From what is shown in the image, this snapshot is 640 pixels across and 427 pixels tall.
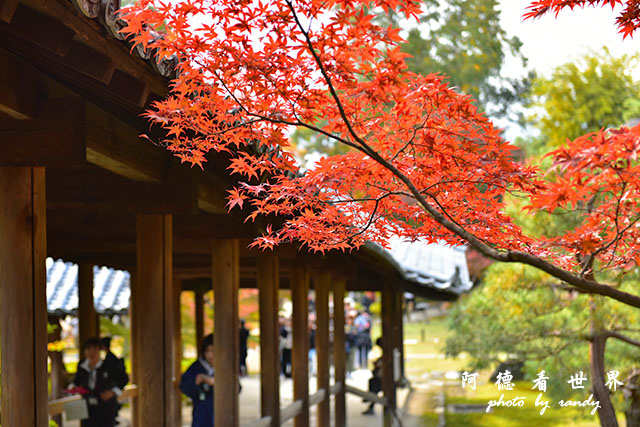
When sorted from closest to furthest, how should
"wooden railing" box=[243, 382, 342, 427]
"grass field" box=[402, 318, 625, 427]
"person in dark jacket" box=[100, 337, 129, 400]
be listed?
"wooden railing" box=[243, 382, 342, 427]
"person in dark jacket" box=[100, 337, 129, 400]
"grass field" box=[402, 318, 625, 427]

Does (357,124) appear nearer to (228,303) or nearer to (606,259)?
(606,259)

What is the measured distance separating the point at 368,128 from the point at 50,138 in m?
1.44

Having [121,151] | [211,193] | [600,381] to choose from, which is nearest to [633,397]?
[600,381]

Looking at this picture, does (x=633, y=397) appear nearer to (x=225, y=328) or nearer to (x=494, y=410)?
(x=494, y=410)

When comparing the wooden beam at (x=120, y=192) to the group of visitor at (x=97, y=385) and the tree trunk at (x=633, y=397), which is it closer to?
the group of visitor at (x=97, y=385)

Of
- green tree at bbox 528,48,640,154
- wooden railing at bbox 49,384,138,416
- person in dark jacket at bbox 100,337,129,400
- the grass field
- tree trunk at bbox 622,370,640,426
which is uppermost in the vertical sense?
green tree at bbox 528,48,640,154

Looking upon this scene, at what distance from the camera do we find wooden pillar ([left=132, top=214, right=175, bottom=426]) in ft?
16.1

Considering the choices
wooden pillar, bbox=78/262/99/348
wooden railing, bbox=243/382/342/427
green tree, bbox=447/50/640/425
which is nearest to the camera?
wooden railing, bbox=243/382/342/427

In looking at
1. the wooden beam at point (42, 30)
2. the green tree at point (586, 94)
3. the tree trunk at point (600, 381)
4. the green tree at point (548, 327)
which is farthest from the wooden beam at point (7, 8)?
the green tree at point (586, 94)

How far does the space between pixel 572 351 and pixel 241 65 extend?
6892 mm

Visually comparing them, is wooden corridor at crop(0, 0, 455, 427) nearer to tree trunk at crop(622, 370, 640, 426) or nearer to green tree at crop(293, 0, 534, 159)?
tree trunk at crop(622, 370, 640, 426)

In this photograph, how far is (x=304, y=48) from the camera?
272cm

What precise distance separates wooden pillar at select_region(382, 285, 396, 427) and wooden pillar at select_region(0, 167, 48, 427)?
9.73 metres

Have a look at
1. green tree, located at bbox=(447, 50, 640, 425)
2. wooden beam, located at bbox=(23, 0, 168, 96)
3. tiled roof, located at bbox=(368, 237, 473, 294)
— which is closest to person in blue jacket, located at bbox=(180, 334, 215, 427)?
green tree, located at bbox=(447, 50, 640, 425)
